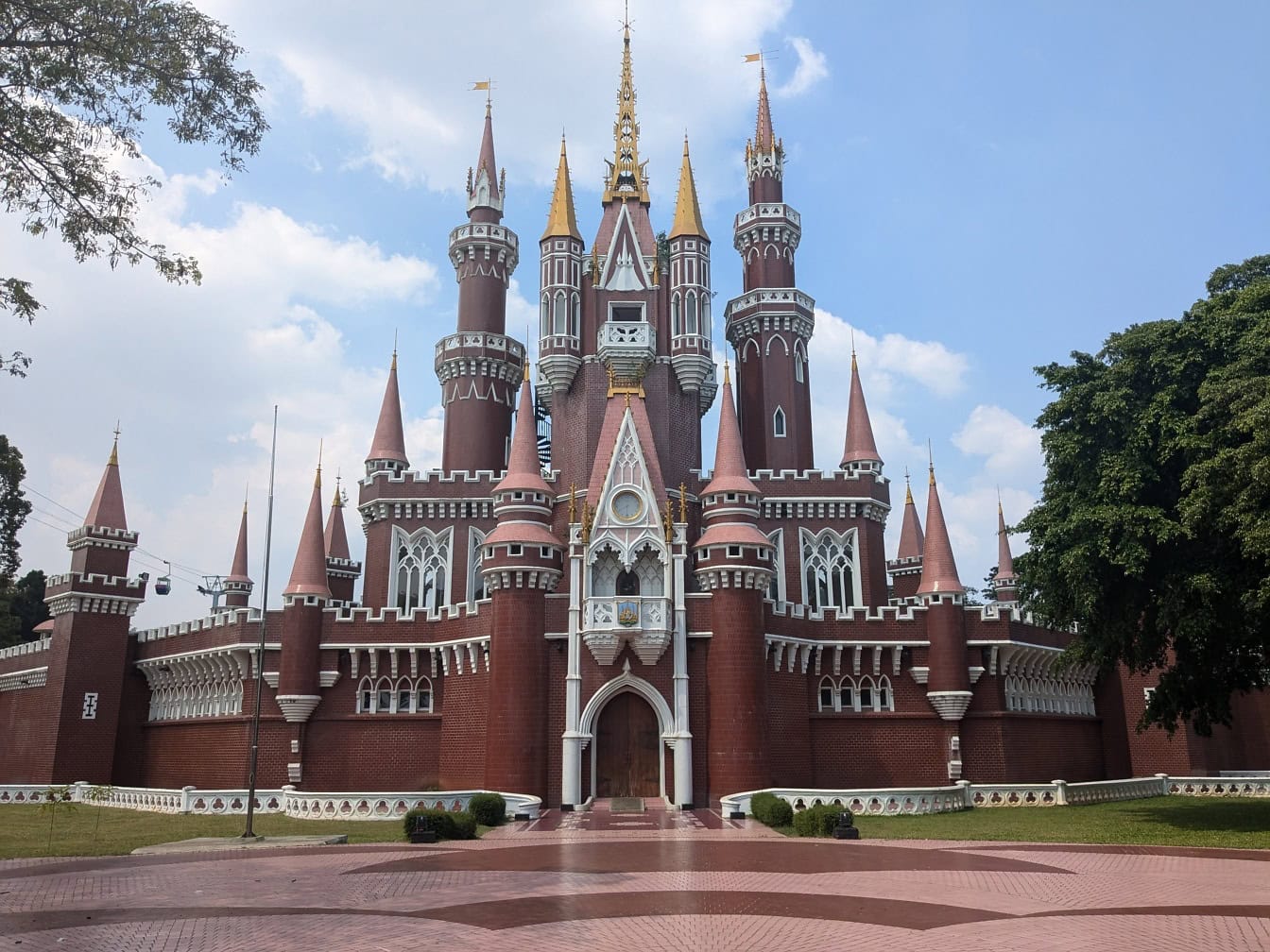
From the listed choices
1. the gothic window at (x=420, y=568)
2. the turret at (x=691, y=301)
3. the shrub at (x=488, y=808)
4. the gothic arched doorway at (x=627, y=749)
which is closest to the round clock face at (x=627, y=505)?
the gothic arched doorway at (x=627, y=749)

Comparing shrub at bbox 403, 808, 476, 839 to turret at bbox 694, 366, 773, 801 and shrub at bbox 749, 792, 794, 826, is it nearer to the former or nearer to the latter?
shrub at bbox 749, 792, 794, 826

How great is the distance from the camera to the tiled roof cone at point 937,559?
43656mm

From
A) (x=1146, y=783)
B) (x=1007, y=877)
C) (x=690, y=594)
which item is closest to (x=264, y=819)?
(x=690, y=594)

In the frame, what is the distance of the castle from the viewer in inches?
1487

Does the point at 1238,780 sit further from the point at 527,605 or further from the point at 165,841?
the point at 165,841

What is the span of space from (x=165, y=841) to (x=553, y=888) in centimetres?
1443

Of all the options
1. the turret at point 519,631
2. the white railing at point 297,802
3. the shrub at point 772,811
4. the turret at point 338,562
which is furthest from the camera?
the turret at point 338,562

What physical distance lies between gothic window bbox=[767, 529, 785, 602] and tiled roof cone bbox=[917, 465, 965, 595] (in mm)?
7432

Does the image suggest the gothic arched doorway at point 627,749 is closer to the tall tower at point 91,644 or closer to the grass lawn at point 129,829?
the grass lawn at point 129,829

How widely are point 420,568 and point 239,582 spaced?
1786 cm

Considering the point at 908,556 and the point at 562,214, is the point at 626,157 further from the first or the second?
the point at 908,556

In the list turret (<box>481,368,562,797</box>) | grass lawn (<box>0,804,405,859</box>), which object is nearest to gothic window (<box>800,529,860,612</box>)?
turret (<box>481,368,562,797</box>)

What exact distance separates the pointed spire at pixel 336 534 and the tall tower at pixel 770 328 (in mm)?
25256

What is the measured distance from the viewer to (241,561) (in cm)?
6456
